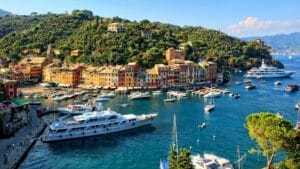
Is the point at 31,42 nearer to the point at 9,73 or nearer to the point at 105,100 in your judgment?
the point at 9,73

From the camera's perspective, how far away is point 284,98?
7412 centimetres

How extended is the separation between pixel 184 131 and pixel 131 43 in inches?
2636

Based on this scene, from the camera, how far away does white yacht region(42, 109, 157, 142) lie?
44062 mm

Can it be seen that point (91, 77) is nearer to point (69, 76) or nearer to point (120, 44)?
point (69, 76)

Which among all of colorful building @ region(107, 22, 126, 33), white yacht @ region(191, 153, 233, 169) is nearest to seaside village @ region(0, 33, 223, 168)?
colorful building @ region(107, 22, 126, 33)

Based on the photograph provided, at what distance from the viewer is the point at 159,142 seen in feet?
141

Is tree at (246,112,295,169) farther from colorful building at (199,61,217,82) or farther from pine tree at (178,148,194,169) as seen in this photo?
→ colorful building at (199,61,217,82)

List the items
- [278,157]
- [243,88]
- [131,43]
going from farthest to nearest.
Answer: [131,43], [243,88], [278,157]

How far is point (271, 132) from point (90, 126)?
24636mm

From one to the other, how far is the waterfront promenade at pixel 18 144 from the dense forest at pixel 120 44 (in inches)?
2114

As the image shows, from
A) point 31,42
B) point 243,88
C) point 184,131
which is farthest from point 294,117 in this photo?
point 31,42

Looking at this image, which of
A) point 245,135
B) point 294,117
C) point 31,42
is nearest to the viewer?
point 245,135

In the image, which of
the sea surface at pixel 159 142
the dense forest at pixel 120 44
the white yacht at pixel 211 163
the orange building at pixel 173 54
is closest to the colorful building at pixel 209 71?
the orange building at pixel 173 54

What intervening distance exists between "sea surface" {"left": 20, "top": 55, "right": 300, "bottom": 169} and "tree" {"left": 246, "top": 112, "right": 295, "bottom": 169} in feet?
23.6
